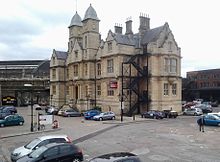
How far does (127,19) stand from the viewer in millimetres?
60688

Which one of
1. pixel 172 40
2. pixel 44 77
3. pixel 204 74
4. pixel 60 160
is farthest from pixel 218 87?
pixel 60 160

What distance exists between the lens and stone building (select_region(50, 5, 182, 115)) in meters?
52.3

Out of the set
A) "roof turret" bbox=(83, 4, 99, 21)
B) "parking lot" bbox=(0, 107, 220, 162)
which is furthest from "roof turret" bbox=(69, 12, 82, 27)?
"parking lot" bbox=(0, 107, 220, 162)

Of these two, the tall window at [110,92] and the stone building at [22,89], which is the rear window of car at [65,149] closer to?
the tall window at [110,92]

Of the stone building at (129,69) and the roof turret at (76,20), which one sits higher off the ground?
the roof turret at (76,20)

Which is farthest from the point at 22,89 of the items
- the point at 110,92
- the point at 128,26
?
the point at 128,26

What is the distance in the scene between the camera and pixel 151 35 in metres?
55.6

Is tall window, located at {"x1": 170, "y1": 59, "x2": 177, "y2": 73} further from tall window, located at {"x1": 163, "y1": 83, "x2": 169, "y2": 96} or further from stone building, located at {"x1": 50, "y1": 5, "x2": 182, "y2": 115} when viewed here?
tall window, located at {"x1": 163, "y1": 83, "x2": 169, "y2": 96}

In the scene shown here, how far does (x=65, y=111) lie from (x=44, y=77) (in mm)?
41716

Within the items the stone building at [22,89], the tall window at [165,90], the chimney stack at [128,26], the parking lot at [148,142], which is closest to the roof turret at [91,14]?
the chimney stack at [128,26]

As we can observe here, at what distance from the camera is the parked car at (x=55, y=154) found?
16744 millimetres

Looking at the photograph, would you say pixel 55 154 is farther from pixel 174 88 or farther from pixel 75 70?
pixel 75 70

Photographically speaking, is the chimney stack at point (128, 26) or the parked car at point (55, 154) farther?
the chimney stack at point (128, 26)

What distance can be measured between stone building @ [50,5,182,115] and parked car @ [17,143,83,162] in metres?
29.7
